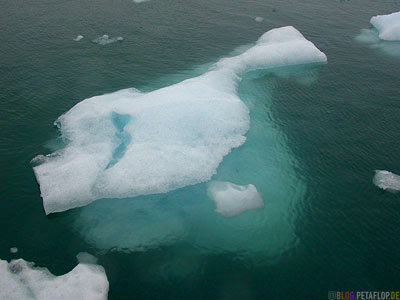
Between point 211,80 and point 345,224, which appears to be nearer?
point 345,224

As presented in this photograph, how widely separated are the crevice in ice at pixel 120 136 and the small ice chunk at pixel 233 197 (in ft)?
12.7

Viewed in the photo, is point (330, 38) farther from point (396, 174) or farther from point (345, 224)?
point (345, 224)

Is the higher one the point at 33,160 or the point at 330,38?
the point at 330,38

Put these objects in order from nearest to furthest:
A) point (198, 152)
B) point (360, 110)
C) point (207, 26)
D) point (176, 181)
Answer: point (176, 181) → point (198, 152) → point (360, 110) → point (207, 26)

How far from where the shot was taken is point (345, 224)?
38.0ft

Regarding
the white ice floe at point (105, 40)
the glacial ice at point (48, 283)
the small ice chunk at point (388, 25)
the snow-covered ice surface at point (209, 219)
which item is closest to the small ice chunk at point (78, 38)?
the white ice floe at point (105, 40)

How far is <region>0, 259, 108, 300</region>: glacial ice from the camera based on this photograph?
30.9 ft

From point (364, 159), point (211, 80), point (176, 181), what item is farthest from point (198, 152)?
point (364, 159)

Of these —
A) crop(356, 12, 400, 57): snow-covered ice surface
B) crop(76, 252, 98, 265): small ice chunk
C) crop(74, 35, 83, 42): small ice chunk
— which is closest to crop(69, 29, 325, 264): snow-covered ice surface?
crop(76, 252, 98, 265): small ice chunk

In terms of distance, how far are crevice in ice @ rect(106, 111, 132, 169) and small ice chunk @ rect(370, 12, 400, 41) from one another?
19685 mm

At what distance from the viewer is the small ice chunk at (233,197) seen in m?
12.0

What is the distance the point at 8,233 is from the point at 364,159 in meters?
13.5

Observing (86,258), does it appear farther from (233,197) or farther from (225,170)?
(225,170)

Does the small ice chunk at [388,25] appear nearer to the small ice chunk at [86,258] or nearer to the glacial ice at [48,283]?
the small ice chunk at [86,258]
